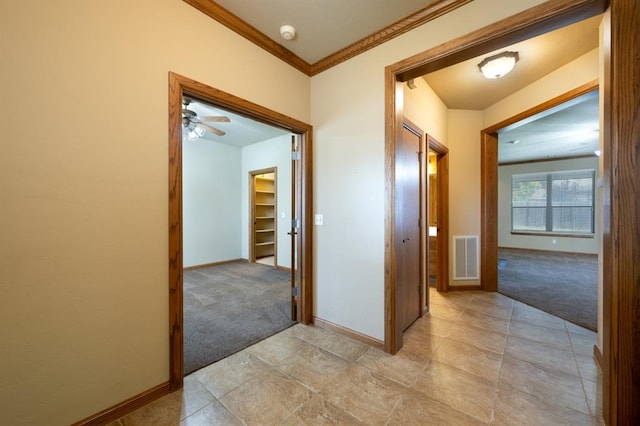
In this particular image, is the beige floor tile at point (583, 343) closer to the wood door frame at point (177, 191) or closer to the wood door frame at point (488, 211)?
the wood door frame at point (488, 211)

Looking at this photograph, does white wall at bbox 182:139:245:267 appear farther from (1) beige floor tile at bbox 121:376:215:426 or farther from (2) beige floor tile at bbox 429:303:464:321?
(2) beige floor tile at bbox 429:303:464:321

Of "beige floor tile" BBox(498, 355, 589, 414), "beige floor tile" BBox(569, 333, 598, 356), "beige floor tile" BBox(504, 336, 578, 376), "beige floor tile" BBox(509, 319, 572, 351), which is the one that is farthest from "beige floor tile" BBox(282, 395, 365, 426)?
"beige floor tile" BBox(569, 333, 598, 356)

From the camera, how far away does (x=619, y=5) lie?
3.91 feet

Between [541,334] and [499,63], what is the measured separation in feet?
8.97

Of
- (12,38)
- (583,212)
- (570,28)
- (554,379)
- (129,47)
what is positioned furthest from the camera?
(583,212)

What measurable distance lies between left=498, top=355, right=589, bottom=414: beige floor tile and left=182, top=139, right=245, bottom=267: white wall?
209 inches

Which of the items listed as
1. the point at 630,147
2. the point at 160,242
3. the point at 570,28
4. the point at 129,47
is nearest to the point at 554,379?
the point at 630,147

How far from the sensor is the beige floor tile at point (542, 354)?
1.87 meters

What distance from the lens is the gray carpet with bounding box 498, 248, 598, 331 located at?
2939mm

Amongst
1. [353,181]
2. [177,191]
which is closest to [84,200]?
[177,191]

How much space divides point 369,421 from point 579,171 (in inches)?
345

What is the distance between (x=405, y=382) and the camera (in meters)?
1.69

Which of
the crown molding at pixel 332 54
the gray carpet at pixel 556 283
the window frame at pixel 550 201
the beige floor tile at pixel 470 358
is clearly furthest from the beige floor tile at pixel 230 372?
the window frame at pixel 550 201

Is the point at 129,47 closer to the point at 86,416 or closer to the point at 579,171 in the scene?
the point at 86,416
